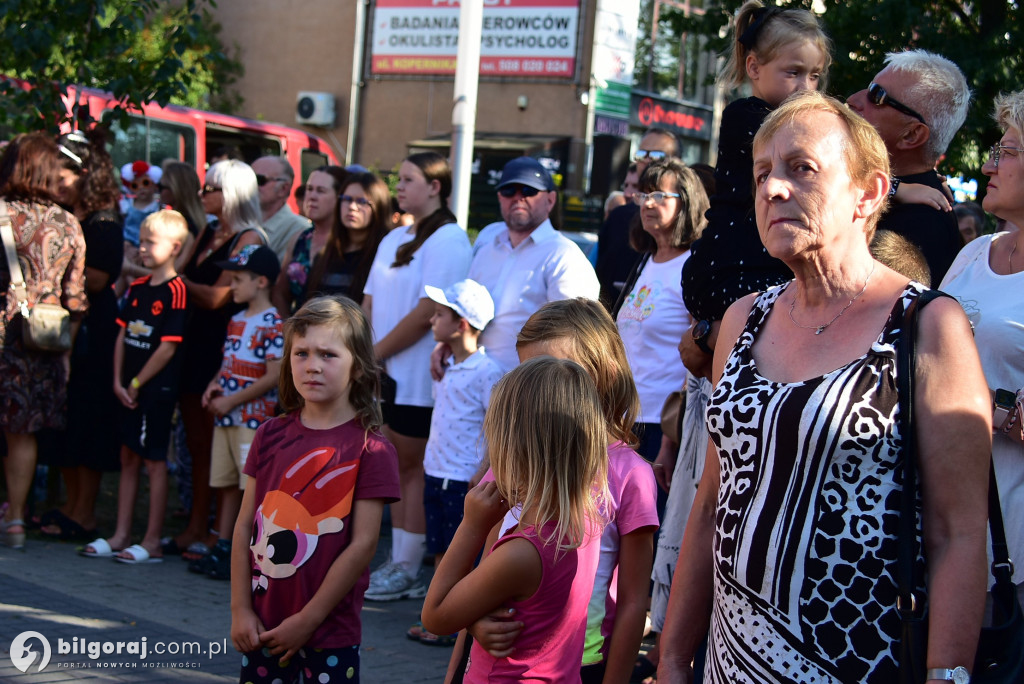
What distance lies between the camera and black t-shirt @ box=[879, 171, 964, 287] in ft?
10.1

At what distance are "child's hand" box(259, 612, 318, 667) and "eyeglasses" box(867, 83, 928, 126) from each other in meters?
2.33

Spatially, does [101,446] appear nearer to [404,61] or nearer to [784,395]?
[784,395]

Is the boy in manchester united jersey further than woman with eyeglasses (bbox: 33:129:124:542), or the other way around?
woman with eyeglasses (bbox: 33:129:124:542)

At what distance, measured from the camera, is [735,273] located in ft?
10.5

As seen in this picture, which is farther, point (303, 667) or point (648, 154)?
point (648, 154)

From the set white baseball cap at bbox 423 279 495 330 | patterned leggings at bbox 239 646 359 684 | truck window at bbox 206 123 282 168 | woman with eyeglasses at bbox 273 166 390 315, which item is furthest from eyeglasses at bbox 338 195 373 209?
truck window at bbox 206 123 282 168

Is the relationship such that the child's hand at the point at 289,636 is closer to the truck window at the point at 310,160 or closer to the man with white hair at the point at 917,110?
the man with white hair at the point at 917,110

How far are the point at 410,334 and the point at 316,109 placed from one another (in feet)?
66.1

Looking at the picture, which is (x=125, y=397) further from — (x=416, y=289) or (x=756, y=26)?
(x=756, y=26)

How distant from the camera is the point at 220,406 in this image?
6062mm

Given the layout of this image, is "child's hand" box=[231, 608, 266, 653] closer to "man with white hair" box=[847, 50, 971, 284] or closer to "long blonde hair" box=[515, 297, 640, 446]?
"long blonde hair" box=[515, 297, 640, 446]

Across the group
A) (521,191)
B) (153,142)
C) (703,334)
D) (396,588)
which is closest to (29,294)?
(396,588)

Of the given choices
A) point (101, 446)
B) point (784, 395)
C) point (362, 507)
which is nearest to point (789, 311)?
point (784, 395)

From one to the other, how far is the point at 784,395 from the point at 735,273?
45.4 inches
